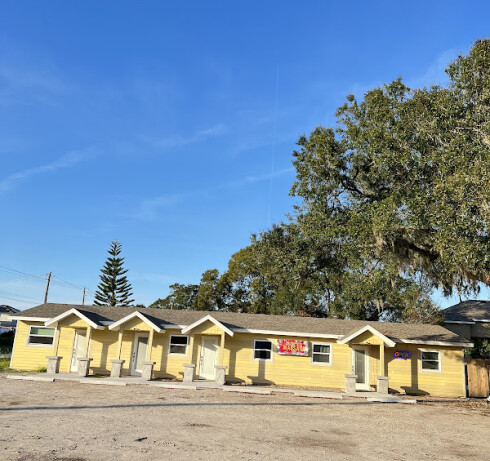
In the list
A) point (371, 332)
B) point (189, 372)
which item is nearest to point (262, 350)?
point (189, 372)

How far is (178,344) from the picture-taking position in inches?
890

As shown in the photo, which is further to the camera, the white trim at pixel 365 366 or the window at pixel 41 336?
the window at pixel 41 336

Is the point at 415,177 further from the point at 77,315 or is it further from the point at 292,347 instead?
the point at 77,315

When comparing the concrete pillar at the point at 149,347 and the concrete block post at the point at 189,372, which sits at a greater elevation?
the concrete pillar at the point at 149,347

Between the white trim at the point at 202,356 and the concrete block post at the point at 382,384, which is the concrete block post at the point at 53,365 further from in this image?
the concrete block post at the point at 382,384

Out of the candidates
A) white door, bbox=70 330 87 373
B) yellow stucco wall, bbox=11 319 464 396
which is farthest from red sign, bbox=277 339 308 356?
white door, bbox=70 330 87 373

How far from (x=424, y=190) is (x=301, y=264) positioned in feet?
22.1

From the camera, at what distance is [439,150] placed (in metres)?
14.8

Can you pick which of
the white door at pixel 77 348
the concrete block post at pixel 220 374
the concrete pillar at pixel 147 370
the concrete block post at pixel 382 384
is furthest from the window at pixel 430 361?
the white door at pixel 77 348

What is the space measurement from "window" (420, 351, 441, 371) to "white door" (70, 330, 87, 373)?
719 inches

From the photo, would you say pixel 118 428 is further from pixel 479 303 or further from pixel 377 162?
pixel 479 303

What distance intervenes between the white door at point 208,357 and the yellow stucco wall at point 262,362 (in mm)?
279

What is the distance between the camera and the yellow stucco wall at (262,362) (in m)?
21.2

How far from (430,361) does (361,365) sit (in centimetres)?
355
